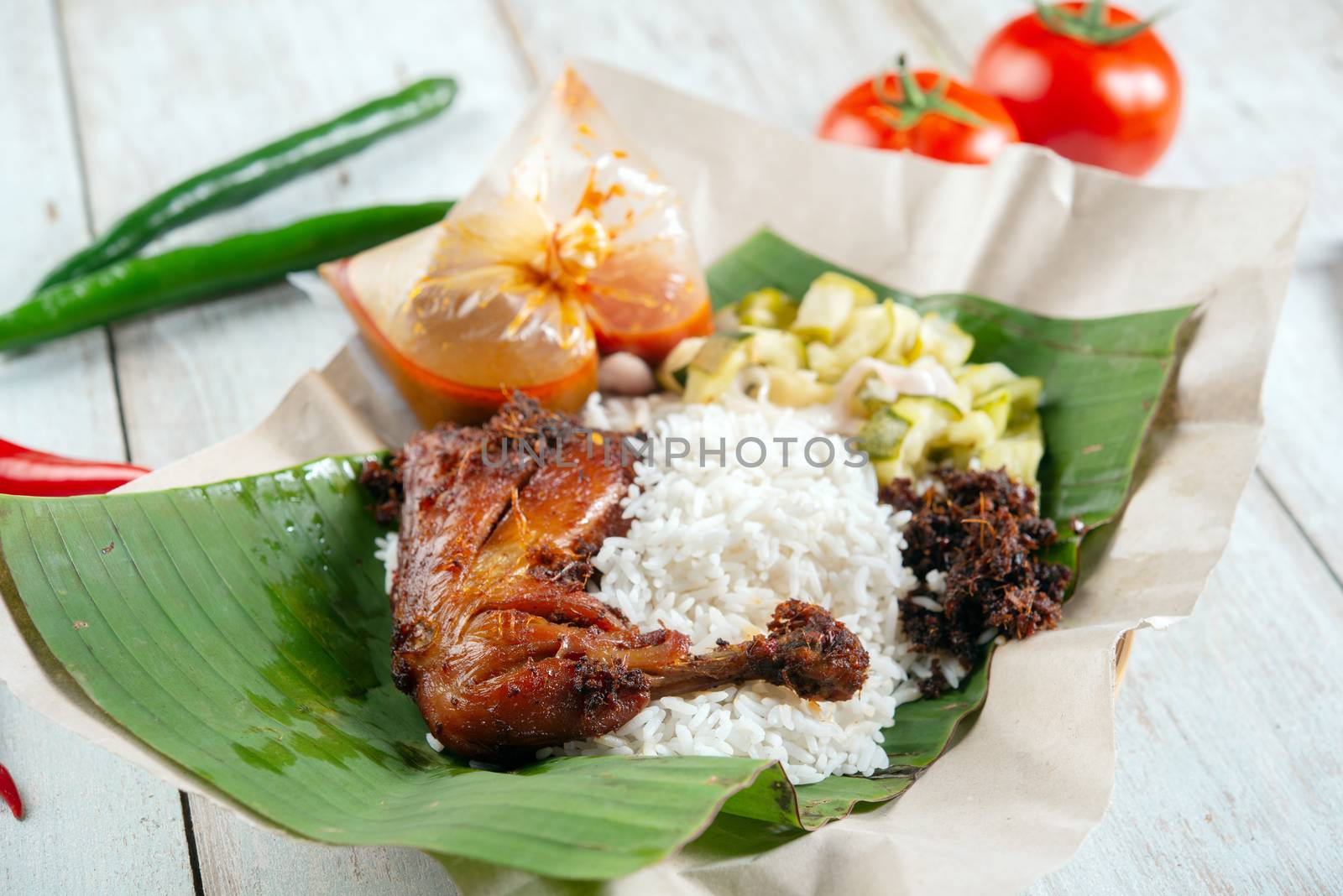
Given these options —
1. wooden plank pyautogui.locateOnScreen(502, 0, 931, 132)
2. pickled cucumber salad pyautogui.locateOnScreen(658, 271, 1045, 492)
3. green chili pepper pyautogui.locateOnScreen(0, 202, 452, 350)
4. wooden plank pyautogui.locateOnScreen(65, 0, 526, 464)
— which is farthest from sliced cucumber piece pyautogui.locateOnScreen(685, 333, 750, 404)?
wooden plank pyautogui.locateOnScreen(502, 0, 931, 132)

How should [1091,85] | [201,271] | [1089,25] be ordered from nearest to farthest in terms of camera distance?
[201,271]
[1091,85]
[1089,25]

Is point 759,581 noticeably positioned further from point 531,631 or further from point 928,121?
point 928,121

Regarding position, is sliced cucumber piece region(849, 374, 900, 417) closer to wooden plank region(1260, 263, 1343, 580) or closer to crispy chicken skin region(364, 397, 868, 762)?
crispy chicken skin region(364, 397, 868, 762)

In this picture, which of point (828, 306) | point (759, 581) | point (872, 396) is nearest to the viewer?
point (759, 581)

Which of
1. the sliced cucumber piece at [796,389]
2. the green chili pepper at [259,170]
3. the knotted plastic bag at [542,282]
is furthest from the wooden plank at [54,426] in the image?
the sliced cucumber piece at [796,389]

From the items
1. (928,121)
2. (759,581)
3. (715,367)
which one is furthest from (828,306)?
(928,121)

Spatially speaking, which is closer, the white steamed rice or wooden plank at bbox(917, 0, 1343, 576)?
the white steamed rice

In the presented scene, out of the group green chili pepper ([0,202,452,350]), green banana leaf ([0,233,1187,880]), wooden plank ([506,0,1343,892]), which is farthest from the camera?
green chili pepper ([0,202,452,350])
